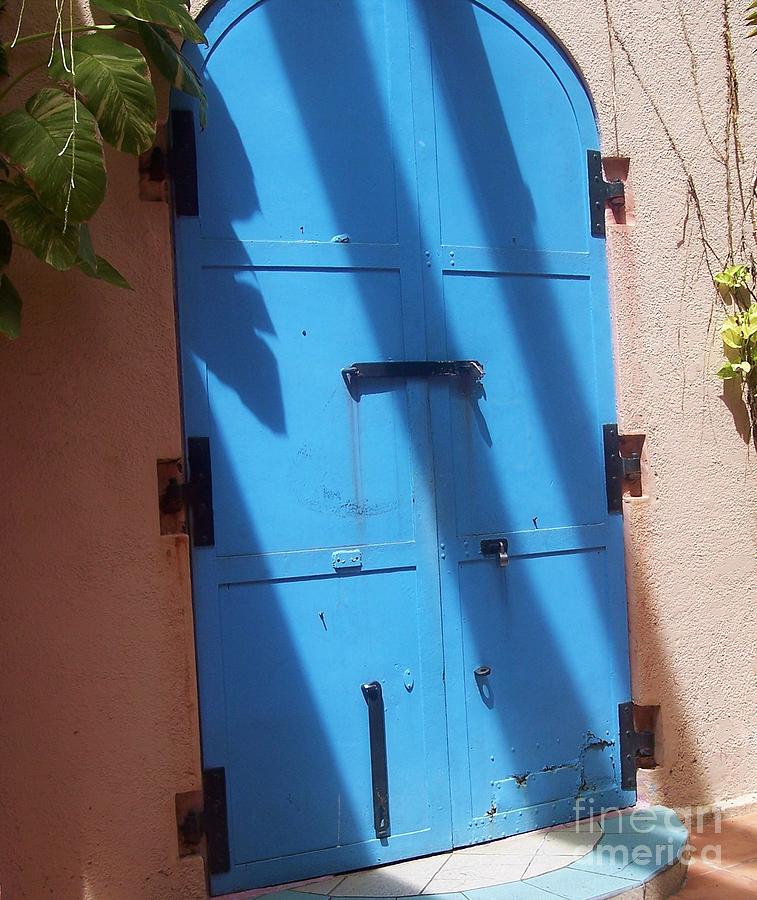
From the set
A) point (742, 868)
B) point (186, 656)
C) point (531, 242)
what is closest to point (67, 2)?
point (531, 242)

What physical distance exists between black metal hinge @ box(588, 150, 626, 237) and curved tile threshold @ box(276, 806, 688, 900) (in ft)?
6.72

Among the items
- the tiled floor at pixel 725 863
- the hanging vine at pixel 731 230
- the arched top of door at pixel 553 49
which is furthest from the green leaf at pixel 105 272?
the tiled floor at pixel 725 863

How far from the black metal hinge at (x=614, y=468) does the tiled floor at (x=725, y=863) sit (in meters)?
1.18

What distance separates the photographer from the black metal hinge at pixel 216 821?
299 cm

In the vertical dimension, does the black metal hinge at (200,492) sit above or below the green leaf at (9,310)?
below

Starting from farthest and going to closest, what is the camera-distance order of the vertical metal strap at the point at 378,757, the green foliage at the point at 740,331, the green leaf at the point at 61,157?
the green foliage at the point at 740,331 → the vertical metal strap at the point at 378,757 → the green leaf at the point at 61,157

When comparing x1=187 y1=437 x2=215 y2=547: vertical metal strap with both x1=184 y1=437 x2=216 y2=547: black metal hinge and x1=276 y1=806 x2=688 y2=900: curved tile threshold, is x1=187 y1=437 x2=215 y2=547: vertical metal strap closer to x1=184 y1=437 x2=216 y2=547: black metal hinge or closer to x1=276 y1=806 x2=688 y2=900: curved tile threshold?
x1=184 y1=437 x2=216 y2=547: black metal hinge

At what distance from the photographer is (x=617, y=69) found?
146 inches

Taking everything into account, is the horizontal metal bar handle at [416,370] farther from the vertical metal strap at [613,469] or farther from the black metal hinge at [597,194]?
the black metal hinge at [597,194]

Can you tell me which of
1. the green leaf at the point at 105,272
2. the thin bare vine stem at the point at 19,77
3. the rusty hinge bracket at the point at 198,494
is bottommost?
the rusty hinge bracket at the point at 198,494

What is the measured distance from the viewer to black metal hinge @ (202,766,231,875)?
2.99m

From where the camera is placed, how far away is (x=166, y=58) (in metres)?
2.79

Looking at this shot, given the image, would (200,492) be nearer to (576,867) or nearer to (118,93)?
(118,93)

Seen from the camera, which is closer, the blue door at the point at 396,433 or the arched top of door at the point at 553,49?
the blue door at the point at 396,433
